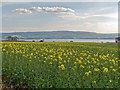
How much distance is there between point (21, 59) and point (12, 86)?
191 centimetres

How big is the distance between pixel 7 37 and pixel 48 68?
19363 millimetres

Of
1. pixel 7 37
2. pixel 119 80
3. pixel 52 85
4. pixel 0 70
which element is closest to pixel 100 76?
pixel 119 80

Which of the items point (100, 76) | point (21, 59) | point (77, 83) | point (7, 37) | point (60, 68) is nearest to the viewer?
point (77, 83)

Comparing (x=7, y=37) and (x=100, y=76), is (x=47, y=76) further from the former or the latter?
(x=7, y=37)

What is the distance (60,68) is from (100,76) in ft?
3.82

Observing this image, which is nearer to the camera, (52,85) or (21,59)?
(52,85)

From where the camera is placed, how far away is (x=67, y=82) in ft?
25.8

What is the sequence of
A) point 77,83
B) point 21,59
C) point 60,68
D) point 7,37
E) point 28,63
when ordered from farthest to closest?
1. point 7,37
2. point 21,59
3. point 28,63
4. point 60,68
5. point 77,83

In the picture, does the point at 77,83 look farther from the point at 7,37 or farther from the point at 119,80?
the point at 7,37

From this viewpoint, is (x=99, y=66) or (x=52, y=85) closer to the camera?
(x=52, y=85)

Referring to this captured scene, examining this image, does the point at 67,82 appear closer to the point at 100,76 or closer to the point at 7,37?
the point at 100,76

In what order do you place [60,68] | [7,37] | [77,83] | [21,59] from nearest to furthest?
[77,83], [60,68], [21,59], [7,37]

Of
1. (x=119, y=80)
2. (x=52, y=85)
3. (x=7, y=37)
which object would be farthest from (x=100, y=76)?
(x=7, y=37)

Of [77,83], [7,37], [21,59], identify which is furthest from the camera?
[7,37]
